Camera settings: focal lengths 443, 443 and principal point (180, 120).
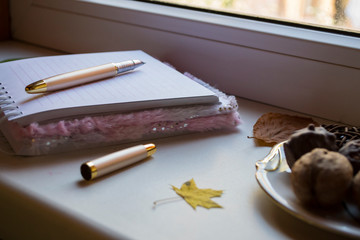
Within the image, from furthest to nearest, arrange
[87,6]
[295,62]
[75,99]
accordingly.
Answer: [87,6], [295,62], [75,99]

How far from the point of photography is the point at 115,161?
54cm

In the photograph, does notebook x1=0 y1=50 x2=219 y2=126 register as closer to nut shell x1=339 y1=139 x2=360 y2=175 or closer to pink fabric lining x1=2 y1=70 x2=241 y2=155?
pink fabric lining x1=2 y1=70 x2=241 y2=155

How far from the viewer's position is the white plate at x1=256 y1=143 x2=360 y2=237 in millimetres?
421

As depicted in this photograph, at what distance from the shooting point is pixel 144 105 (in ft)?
2.03

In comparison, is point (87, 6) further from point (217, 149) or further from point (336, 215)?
point (336, 215)

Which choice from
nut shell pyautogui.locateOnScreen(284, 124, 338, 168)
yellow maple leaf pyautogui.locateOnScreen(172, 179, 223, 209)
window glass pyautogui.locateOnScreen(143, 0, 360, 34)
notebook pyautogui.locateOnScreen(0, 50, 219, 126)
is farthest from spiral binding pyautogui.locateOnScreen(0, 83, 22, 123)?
window glass pyautogui.locateOnScreen(143, 0, 360, 34)

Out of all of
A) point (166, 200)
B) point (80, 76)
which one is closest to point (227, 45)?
point (80, 76)

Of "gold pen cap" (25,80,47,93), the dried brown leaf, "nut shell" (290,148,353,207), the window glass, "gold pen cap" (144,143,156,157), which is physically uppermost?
the window glass

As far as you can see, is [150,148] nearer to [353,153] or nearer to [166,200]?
[166,200]

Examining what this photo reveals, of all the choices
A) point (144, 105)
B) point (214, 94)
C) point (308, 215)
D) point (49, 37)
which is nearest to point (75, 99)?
point (144, 105)

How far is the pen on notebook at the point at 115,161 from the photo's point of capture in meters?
0.52

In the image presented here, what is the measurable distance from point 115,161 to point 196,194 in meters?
0.11

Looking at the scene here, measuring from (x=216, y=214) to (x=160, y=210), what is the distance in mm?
60

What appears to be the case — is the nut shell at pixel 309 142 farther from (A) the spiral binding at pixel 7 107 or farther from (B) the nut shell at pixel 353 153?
(A) the spiral binding at pixel 7 107
